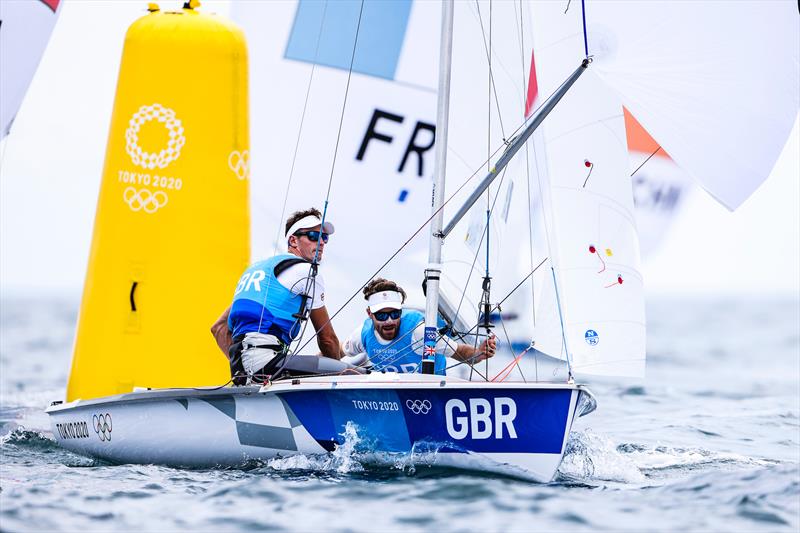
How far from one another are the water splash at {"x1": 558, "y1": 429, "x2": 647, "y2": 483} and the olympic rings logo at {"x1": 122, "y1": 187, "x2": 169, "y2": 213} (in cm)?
284

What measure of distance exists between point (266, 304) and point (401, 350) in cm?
96

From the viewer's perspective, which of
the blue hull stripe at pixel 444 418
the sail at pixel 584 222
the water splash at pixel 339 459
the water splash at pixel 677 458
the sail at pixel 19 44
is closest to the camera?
the blue hull stripe at pixel 444 418

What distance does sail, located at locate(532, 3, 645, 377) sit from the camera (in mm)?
6344

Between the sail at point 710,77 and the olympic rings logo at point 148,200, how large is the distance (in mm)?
2892

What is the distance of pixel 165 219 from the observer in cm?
792

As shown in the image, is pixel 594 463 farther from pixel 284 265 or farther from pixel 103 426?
pixel 103 426

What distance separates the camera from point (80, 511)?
5453 millimetres

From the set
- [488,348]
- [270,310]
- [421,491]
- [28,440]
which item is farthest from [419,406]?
[28,440]

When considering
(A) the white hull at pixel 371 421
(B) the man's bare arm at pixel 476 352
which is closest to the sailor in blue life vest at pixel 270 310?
(A) the white hull at pixel 371 421

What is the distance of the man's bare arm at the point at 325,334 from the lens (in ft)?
22.3

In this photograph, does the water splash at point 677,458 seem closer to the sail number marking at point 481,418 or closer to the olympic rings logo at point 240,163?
the sail number marking at point 481,418

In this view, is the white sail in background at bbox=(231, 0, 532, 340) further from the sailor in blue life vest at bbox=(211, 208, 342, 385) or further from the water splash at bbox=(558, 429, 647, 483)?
the water splash at bbox=(558, 429, 647, 483)

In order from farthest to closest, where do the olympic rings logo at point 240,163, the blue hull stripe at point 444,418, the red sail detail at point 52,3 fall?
the olympic rings logo at point 240,163
the red sail detail at point 52,3
the blue hull stripe at point 444,418

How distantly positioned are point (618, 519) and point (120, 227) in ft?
12.7
